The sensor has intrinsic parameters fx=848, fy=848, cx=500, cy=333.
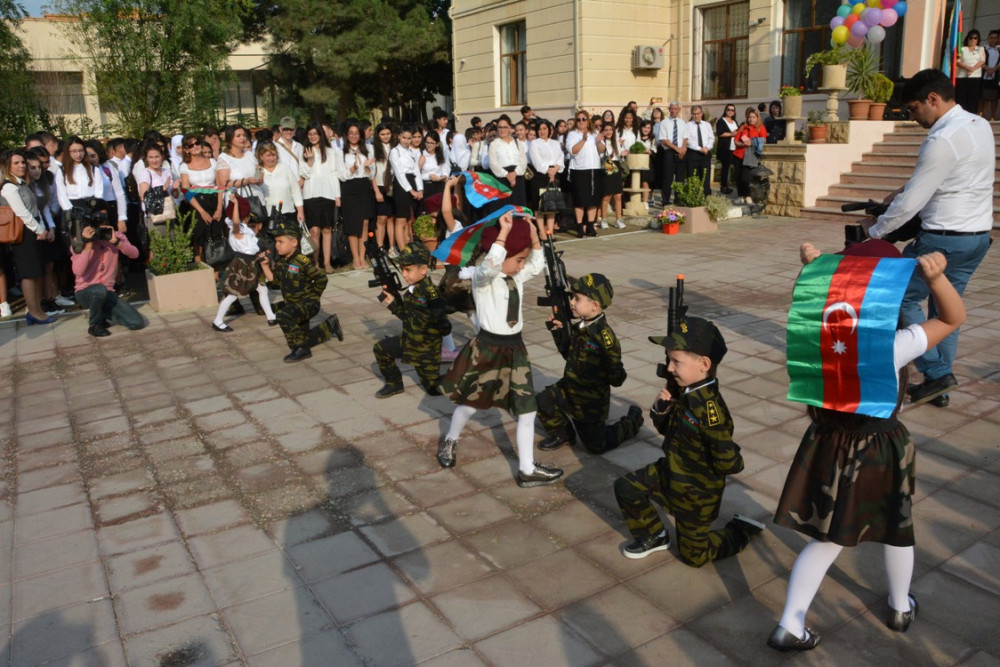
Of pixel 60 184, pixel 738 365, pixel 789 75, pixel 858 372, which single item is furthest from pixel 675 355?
pixel 789 75

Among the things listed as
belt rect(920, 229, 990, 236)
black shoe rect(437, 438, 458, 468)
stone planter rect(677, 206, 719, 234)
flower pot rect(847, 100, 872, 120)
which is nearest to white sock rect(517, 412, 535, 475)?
black shoe rect(437, 438, 458, 468)

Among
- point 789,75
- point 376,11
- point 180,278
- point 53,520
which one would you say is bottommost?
point 53,520

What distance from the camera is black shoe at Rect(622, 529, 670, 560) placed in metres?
4.05

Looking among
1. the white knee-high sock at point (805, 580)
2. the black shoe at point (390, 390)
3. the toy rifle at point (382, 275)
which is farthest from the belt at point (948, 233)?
the black shoe at point (390, 390)

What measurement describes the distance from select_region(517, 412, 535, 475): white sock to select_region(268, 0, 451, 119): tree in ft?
80.5

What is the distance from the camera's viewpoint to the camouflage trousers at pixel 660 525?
3896mm

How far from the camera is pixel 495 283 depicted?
4859 mm

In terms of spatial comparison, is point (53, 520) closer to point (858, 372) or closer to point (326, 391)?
point (326, 391)

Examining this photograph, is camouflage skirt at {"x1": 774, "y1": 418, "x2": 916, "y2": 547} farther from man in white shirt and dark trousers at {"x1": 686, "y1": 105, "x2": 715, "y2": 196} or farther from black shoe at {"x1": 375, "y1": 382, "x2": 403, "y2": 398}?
man in white shirt and dark trousers at {"x1": 686, "y1": 105, "x2": 715, "y2": 196}

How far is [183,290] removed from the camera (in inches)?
374

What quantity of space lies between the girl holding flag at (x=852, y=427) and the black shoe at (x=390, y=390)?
146 inches

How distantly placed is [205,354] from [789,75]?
16.9 metres

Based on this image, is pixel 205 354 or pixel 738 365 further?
Answer: pixel 205 354

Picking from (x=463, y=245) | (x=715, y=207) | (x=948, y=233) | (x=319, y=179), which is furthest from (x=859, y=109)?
(x=463, y=245)
